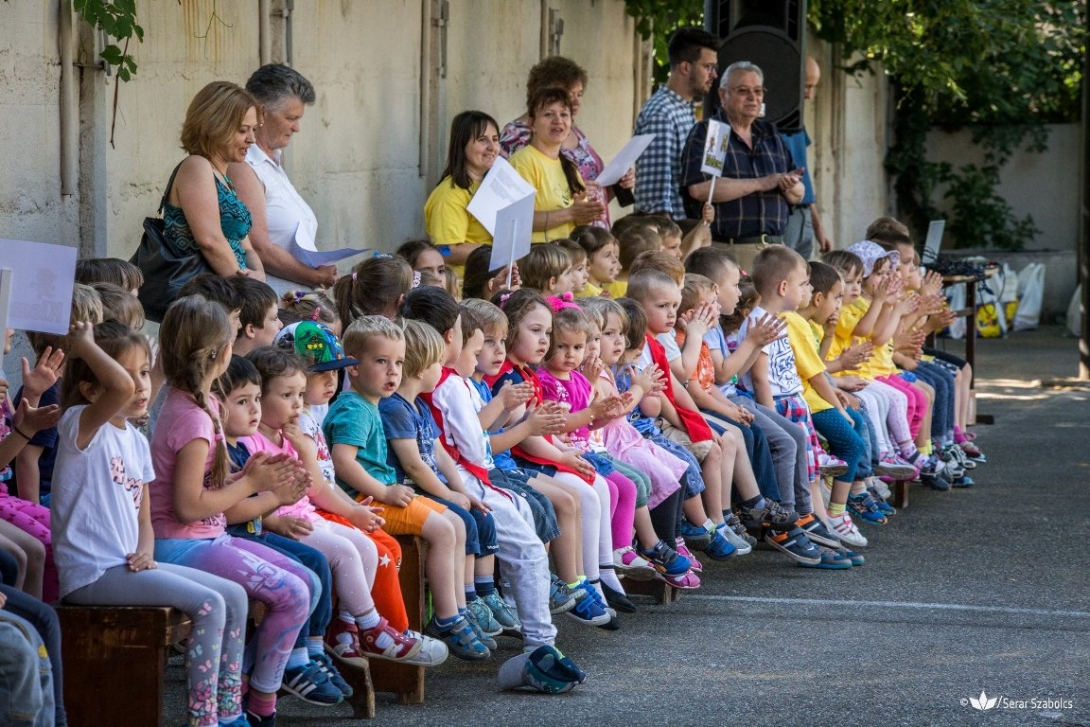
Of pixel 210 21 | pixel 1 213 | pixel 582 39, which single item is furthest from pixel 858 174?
pixel 1 213

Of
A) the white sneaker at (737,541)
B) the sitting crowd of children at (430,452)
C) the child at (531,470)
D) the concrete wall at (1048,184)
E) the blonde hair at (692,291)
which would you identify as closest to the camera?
the sitting crowd of children at (430,452)

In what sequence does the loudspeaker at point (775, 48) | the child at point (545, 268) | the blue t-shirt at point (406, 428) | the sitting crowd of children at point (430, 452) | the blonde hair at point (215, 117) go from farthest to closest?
the loudspeaker at point (775, 48)
the child at point (545, 268)
the blonde hair at point (215, 117)
the blue t-shirt at point (406, 428)
the sitting crowd of children at point (430, 452)

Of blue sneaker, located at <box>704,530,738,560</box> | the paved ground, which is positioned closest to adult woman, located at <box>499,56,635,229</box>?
blue sneaker, located at <box>704,530,738,560</box>

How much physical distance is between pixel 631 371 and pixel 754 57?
3.90 metres

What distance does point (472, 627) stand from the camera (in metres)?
5.06

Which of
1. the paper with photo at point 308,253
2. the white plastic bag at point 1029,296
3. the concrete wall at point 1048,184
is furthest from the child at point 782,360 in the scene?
the concrete wall at point 1048,184

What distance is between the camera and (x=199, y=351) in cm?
428

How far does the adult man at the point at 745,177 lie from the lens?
8648 millimetres

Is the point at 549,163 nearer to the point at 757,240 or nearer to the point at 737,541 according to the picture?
the point at 757,240

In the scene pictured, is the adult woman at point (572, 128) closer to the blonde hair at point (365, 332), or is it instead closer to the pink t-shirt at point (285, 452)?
the blonde hair at point (365, 332)

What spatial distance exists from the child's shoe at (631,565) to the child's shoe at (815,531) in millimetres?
1185

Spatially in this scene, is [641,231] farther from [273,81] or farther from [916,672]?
[916,672]

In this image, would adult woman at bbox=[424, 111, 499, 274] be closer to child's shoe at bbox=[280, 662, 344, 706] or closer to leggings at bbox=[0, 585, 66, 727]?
child's shoe at bbox=[280, 662, 344, 706]

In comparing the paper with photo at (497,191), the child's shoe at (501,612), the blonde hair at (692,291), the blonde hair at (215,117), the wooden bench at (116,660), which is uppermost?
the blonde hair at (215,117)
